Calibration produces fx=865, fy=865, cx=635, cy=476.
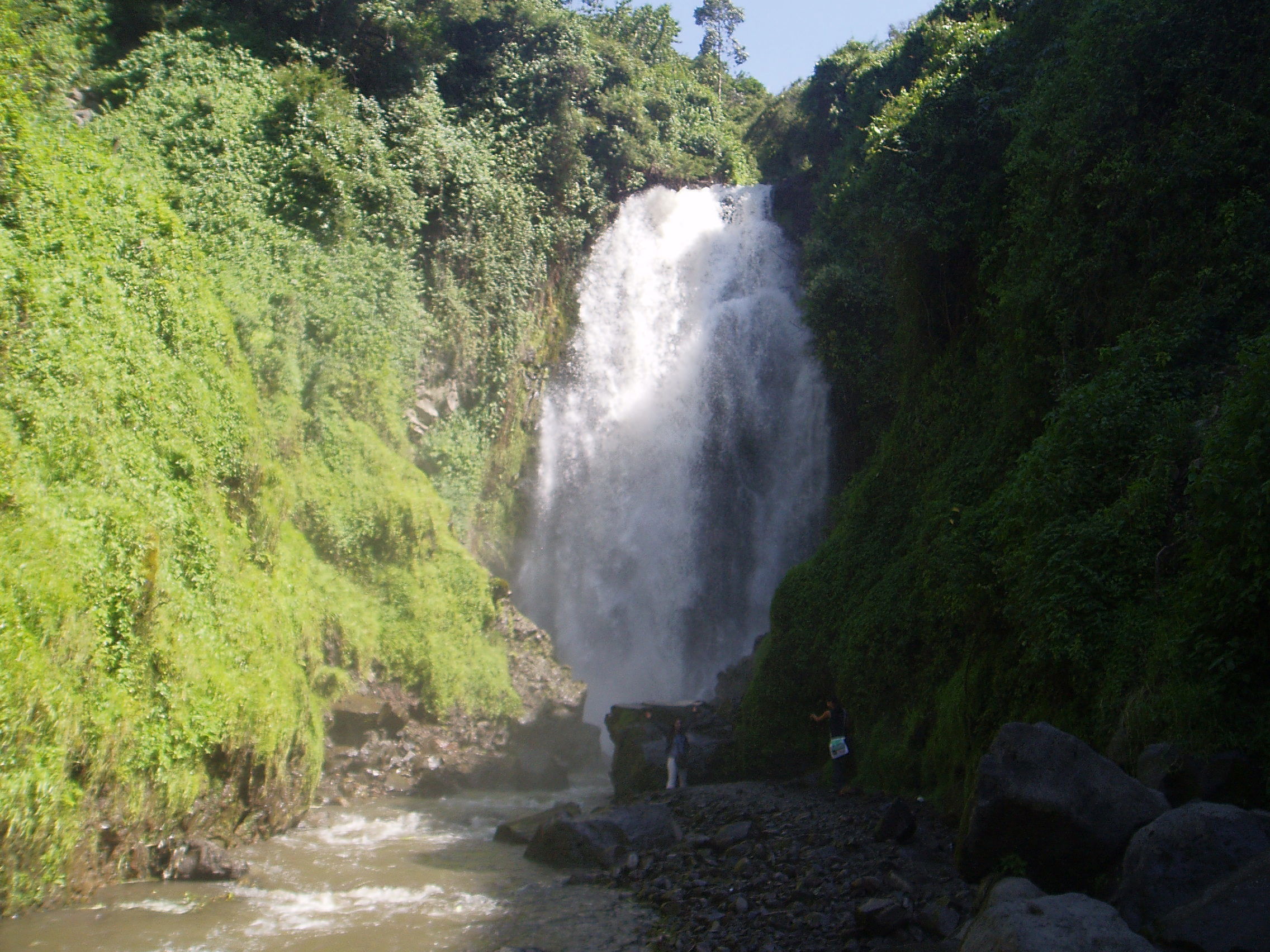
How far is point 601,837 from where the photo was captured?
1028 centimetres

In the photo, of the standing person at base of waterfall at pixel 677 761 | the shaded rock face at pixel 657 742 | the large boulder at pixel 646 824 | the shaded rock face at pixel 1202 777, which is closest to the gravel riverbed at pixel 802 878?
the large boulder at pixel 646 824

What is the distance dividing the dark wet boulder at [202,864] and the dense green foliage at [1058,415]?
24.1 ft

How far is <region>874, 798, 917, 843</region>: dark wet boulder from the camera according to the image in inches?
322

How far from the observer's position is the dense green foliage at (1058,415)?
20.0ft

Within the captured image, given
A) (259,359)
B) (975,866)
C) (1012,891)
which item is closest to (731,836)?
(975,866)

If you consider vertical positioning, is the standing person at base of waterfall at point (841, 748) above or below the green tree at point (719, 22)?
below

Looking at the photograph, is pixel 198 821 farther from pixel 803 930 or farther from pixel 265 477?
pixel 803 930

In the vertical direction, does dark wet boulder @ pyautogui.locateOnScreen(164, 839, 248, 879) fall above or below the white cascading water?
below

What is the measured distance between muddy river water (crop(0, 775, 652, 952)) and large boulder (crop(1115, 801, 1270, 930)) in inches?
162

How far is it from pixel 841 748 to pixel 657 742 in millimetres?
4292

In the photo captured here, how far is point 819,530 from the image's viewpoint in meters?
20.8

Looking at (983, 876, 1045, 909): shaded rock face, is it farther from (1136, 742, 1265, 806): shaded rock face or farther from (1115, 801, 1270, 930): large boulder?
(1136, 742, 1265, 806): shaded rock face

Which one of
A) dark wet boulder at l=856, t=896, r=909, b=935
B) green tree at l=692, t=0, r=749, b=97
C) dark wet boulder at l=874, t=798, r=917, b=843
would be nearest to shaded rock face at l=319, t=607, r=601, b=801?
dark wet boulder at l=874, t=798, r=917, b=843

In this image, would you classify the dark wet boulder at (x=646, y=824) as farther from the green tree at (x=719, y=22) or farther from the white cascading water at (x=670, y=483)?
the green tree at (x=719, y=22)
